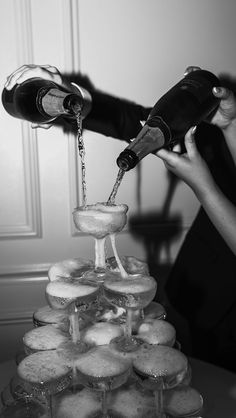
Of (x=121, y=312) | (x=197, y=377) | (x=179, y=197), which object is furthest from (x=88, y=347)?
(x=179, y=197)

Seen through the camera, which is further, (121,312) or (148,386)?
(121,312)

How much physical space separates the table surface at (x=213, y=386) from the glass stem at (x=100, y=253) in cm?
33

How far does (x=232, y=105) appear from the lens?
0.98 m

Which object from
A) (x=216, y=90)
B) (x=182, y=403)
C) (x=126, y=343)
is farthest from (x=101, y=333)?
(x=216, y=90)

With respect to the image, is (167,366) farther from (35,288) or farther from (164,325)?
(35,288)

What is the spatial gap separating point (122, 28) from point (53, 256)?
802 millimetres

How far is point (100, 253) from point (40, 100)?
0.42 meters

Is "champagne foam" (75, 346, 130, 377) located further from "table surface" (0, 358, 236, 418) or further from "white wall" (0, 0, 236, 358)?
"white wall" (0, 0, 236, 358)

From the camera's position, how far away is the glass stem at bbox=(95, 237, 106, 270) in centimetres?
73

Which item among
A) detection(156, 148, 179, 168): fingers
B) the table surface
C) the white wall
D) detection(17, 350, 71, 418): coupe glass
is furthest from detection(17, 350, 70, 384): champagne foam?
the white wall

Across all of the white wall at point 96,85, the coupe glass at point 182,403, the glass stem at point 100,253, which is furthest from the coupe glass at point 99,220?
the white wall at point 96,85

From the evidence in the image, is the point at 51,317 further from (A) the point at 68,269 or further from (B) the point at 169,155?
(B) the point at 169,155

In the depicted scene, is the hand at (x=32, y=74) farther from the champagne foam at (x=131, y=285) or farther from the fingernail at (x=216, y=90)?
the champagne foam at (x=131, y=285)

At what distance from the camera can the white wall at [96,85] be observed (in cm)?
134
